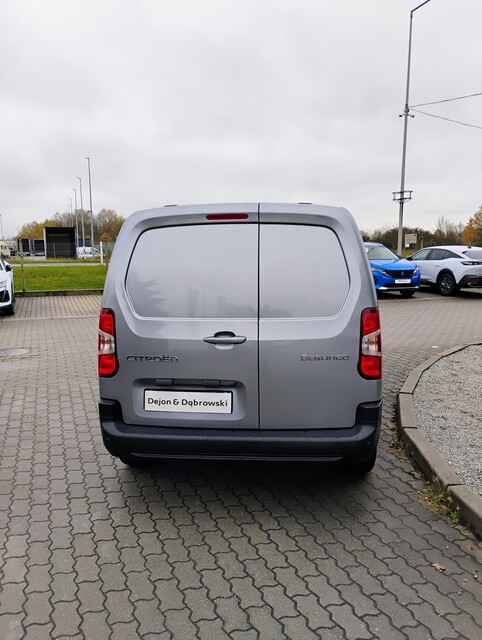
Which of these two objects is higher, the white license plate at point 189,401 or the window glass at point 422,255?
the window glass at point 422,255

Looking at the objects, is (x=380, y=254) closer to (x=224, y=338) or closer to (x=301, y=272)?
(x=301, y=272)

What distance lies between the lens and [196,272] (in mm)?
3145

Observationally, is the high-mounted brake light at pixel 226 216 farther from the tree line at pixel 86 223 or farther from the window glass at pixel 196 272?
the tree line at pixel 86 223

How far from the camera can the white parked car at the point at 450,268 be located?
17.0 metres

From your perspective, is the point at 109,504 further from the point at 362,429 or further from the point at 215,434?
the point at 362,429

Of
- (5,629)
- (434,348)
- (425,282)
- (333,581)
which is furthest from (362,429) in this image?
(425,282)

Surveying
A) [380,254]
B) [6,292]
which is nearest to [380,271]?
[380,254]

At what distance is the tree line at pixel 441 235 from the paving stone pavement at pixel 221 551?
51.5 m

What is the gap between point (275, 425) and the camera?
3.12m

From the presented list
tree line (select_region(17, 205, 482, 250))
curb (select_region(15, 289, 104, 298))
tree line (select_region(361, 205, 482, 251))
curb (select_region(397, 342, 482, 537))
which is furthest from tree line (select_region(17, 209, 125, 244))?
curb (select_region(397, 342, 482, 537))

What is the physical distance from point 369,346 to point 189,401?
110cm

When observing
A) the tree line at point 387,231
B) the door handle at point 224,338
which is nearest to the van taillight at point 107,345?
the door handle at point 224,338

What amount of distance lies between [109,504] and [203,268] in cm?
167

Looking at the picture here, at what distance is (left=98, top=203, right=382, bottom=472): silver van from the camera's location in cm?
307
